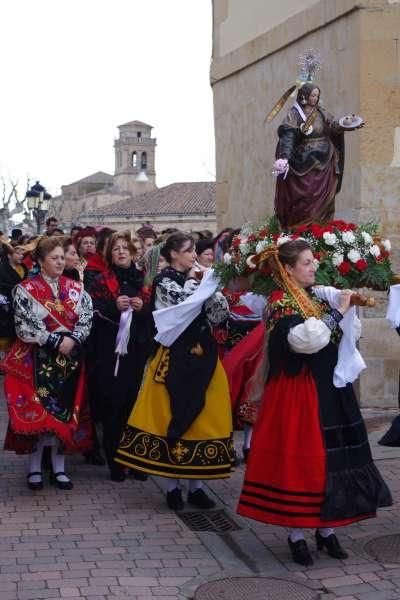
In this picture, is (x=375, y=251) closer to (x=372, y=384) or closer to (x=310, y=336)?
(x=310, y=336)

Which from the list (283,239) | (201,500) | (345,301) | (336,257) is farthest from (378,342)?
(345,301)

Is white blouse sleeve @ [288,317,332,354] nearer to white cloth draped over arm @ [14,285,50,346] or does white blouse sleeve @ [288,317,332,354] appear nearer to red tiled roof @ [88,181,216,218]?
white cloth draped over arm @ [14,285,50,346]

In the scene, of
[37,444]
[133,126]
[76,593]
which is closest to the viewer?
[76,593]

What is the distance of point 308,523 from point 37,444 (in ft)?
8.89

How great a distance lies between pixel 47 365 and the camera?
7484mm

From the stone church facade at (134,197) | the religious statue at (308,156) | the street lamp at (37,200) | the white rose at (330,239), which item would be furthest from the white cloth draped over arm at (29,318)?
the stone church facade at (134,197)

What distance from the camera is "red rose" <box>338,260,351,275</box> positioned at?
6.09 m

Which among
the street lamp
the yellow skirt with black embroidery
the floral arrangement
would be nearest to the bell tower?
the street lamp

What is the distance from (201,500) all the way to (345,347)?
189cm

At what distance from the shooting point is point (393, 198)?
1051 centimetres

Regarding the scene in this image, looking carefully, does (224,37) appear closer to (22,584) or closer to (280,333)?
(280,333)

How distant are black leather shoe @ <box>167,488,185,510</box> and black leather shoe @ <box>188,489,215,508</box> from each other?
3.8 inches

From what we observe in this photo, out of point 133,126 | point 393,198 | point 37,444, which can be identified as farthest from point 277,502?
point 133,126

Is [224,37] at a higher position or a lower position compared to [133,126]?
lower
